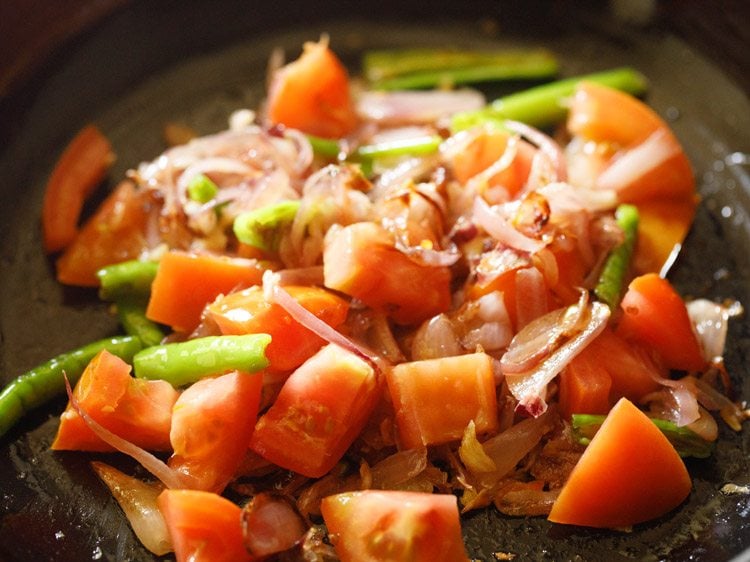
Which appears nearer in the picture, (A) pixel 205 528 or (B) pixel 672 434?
(A) pixel 205 528

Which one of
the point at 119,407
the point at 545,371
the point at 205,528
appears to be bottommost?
the point at 205,528

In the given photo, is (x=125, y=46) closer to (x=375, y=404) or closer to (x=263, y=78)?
(x=263, y=78)

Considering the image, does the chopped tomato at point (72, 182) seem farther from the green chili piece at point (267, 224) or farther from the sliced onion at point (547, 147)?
the sliced onion at point (547, 147)

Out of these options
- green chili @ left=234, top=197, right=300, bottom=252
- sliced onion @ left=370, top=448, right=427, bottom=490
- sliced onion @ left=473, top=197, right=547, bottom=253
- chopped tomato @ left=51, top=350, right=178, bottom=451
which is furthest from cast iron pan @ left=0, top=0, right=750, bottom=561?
sliced onion @ left=473, top=197, right=547, bottom=253

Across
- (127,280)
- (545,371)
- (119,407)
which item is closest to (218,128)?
(127,280)

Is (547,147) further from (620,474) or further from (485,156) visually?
(620,474)

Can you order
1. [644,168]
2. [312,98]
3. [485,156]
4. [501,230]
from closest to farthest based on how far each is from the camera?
[501,230] → [485,156] → [644,168] → [312,98]

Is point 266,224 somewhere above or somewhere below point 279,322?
above

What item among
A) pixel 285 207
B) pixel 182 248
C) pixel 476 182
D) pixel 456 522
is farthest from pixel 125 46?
pixel 456 522
